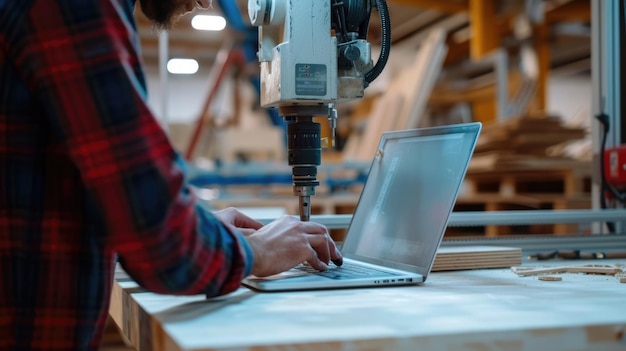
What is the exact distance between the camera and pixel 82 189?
35.9 inches

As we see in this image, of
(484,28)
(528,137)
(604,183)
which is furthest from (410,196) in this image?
(484,28)

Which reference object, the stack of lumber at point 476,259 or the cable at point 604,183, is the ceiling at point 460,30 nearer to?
the cable at point 604,183

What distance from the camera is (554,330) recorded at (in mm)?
793

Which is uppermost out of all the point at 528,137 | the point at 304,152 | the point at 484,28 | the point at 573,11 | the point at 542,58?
the point at 573,11

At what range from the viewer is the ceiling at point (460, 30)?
6.05m

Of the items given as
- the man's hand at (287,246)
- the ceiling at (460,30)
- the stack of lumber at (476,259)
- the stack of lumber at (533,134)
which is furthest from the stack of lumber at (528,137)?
the man's hand at (287,246)

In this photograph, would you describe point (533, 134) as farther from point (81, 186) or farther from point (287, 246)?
point (81, 186)

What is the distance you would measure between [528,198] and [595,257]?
6.35ft

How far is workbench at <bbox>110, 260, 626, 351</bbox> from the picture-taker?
751mm

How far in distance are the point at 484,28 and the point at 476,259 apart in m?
4.61

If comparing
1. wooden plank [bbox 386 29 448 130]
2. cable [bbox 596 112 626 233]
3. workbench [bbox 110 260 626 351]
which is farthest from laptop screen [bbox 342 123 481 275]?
wooden plank [bbox 386 29 448 130]

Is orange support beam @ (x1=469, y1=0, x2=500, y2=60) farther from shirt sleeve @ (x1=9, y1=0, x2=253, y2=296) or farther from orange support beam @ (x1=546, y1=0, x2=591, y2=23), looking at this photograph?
shirt sleeve @ (x1=9, y1=0, x2=253, y2=296)

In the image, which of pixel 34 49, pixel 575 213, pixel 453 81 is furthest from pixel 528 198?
pixel 453 81

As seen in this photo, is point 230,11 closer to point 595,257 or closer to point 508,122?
point 508,122
